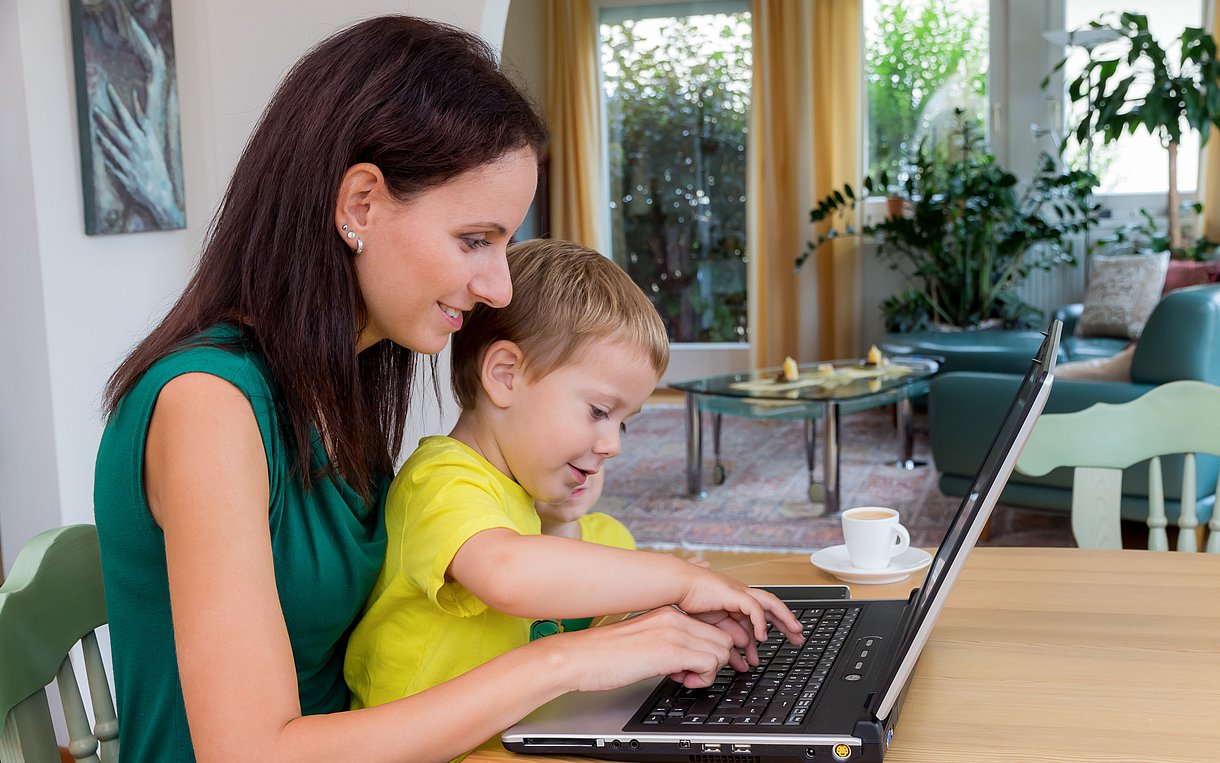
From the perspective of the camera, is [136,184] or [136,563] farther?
[136,184]

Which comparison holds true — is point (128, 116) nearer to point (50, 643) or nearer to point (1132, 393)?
point (50, 643)

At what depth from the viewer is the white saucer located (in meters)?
1.33

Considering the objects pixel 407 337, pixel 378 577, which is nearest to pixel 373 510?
pixel 378 577

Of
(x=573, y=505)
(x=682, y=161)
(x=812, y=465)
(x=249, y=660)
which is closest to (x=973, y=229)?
(x=682, y=161)

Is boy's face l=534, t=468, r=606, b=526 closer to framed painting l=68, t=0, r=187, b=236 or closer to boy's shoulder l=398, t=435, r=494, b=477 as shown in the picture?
boy's shoulder l=398, t=435, r=494, b=477

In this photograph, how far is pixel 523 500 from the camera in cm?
119

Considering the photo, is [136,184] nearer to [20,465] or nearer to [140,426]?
[20,465]

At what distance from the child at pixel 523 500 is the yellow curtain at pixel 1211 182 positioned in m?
6.57

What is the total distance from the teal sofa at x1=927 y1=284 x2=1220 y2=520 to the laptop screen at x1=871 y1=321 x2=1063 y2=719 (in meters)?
2.84

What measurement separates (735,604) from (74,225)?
1.83 meters

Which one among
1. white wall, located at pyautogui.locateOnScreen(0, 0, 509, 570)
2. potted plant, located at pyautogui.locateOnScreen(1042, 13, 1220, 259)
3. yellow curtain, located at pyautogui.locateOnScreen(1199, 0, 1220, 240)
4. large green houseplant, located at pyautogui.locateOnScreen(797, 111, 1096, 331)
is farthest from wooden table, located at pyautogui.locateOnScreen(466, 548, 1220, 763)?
yellow curtain, located at pyautogui.locateOnScreen(1199, 0, 1220, 240)

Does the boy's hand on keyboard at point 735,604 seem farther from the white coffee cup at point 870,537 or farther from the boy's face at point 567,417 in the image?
the white coffee cup at point 870,537

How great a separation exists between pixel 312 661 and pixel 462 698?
0.25 metres

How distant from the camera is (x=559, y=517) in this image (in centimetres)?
132
